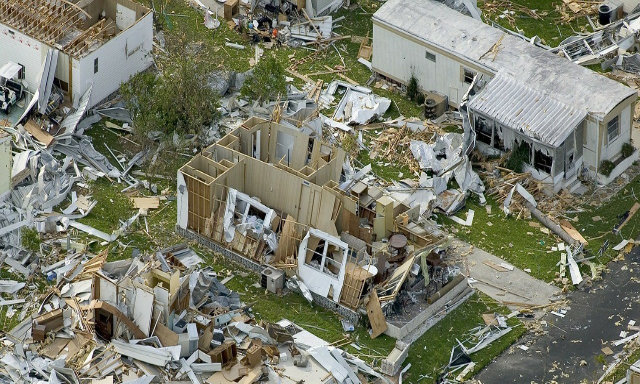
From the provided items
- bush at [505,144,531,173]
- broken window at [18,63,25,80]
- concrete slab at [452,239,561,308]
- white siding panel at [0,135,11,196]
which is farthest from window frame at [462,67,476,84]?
white siding panel at [0,135,11,196]

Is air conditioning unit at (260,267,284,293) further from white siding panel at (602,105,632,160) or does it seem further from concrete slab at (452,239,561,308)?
white siding panel at (602,105,632,160)

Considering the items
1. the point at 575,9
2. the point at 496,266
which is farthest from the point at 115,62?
the point at 575,9

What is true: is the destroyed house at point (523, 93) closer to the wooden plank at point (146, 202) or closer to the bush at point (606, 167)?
the bush at point (606, 167)

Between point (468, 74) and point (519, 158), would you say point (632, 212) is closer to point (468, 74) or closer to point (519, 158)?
point (519, 158)

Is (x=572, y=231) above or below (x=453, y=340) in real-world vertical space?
above

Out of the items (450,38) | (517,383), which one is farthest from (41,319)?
(450,38)
